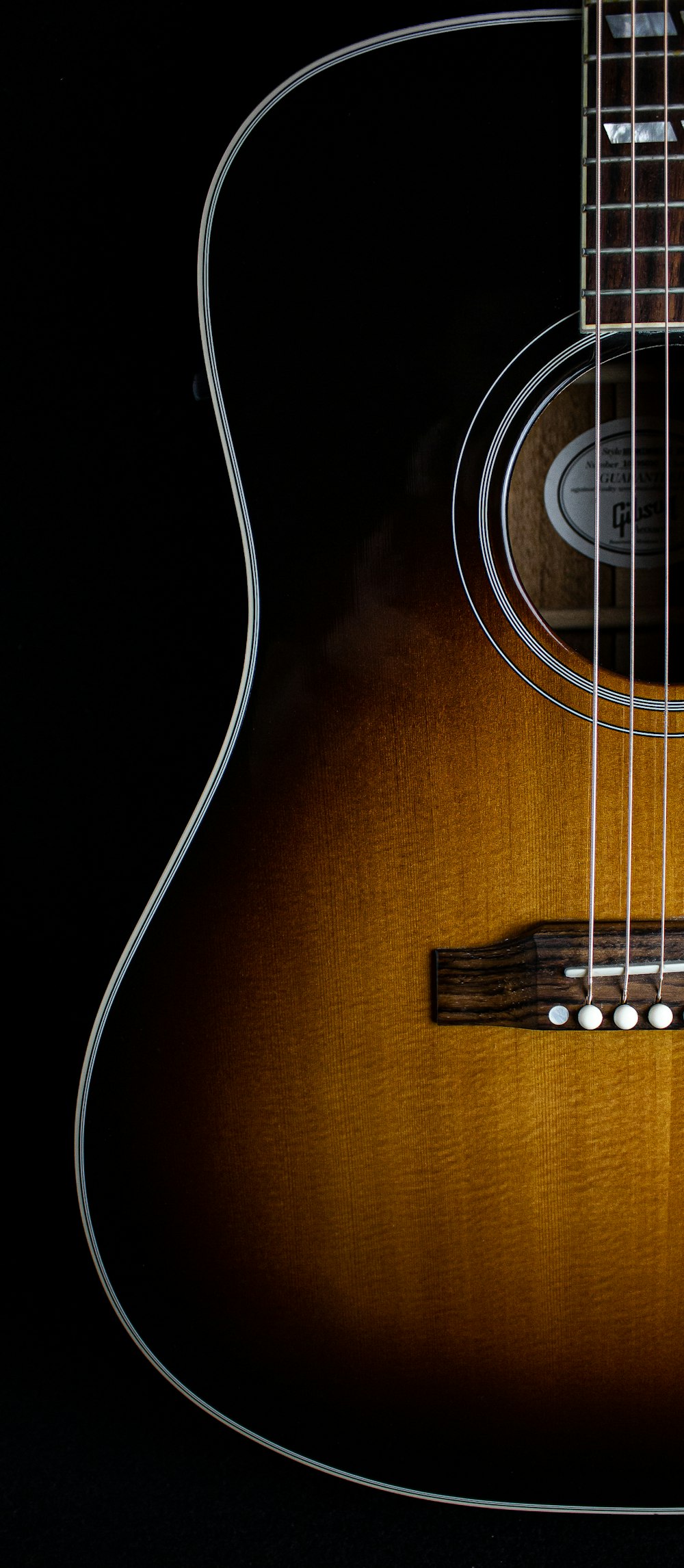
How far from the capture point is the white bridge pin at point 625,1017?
65 cm

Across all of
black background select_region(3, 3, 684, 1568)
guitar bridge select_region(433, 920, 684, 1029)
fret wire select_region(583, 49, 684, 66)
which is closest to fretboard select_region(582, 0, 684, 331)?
fret wire select_region(583, 49, 684, 66)

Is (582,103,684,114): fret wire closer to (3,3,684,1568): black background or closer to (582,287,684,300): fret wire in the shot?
(582,287,684,300): fret wire

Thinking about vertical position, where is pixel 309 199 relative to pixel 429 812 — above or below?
above

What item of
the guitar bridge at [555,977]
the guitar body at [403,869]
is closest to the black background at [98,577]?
the guitar body at [403,869]

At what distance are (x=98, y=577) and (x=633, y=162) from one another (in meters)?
0.59

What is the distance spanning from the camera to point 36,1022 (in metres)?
Result: 1.03

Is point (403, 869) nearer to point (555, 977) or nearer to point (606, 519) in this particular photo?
point (555, 977)

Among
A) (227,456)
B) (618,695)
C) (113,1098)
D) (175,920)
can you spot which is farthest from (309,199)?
(113,1098)

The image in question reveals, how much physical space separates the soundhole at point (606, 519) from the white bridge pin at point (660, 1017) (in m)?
0.28

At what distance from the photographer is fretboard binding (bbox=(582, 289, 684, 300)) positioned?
25.5 inches

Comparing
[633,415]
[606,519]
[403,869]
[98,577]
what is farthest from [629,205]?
[98,577]

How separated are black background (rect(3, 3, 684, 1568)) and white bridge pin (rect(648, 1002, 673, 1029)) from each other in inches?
17.7

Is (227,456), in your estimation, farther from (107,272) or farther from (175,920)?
(107,272)

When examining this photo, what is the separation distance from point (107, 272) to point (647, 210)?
0.55m
